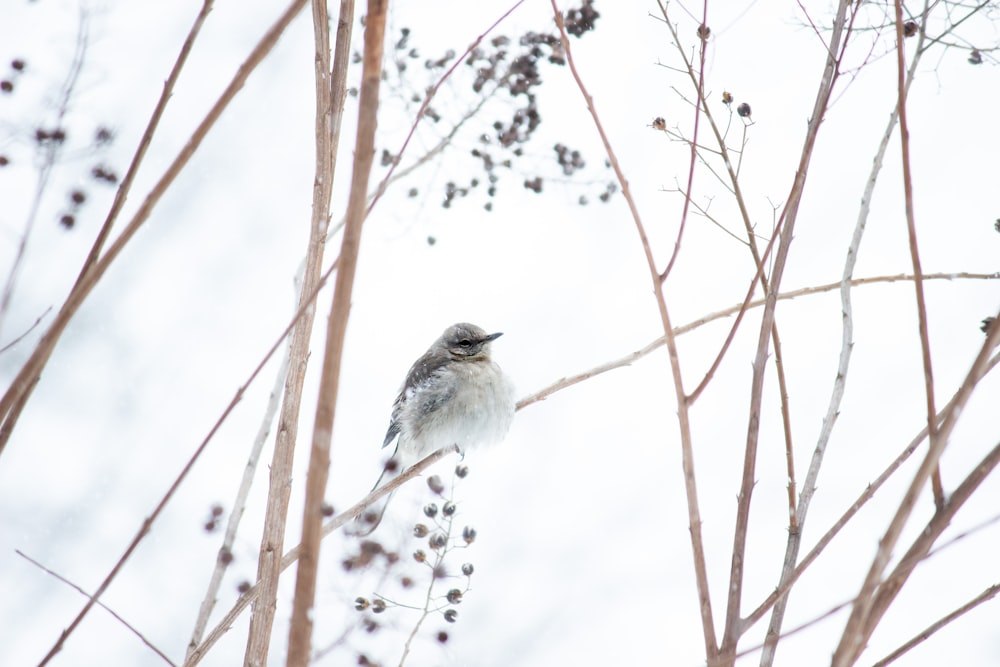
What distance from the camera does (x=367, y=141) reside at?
61 centimetres

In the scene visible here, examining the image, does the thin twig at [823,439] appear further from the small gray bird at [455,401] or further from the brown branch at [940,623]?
the small gray bird at [455,401]

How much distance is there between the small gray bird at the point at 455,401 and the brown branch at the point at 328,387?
3297 millimetres

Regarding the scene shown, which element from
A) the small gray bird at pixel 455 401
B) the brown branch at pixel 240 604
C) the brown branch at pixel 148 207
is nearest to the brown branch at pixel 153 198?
the brown branch at pixel 148 207

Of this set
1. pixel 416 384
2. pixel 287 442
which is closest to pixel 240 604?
pixel 287 442

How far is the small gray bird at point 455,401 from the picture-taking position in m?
3.95

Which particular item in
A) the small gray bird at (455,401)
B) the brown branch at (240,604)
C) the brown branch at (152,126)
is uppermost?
the small gray bird at (455,401)

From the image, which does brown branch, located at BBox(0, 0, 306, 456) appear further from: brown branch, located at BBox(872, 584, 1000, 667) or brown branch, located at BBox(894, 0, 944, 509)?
brown branch, located at BBox(872, 584, 1000, 667)

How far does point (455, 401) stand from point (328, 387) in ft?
11.2

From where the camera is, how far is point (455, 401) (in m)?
4.00

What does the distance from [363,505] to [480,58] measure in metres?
1.79

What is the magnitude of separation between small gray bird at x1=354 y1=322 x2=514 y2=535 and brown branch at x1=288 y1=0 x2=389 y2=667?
3297 mm

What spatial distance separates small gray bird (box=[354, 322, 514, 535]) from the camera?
3.95 metres

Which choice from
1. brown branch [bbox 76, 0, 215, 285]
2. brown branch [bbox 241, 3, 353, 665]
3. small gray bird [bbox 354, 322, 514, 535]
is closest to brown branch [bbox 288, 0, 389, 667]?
brown branch [bbox 76, 0, 215, 285]

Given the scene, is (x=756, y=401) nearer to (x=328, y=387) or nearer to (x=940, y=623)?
(x=940, y=623)
